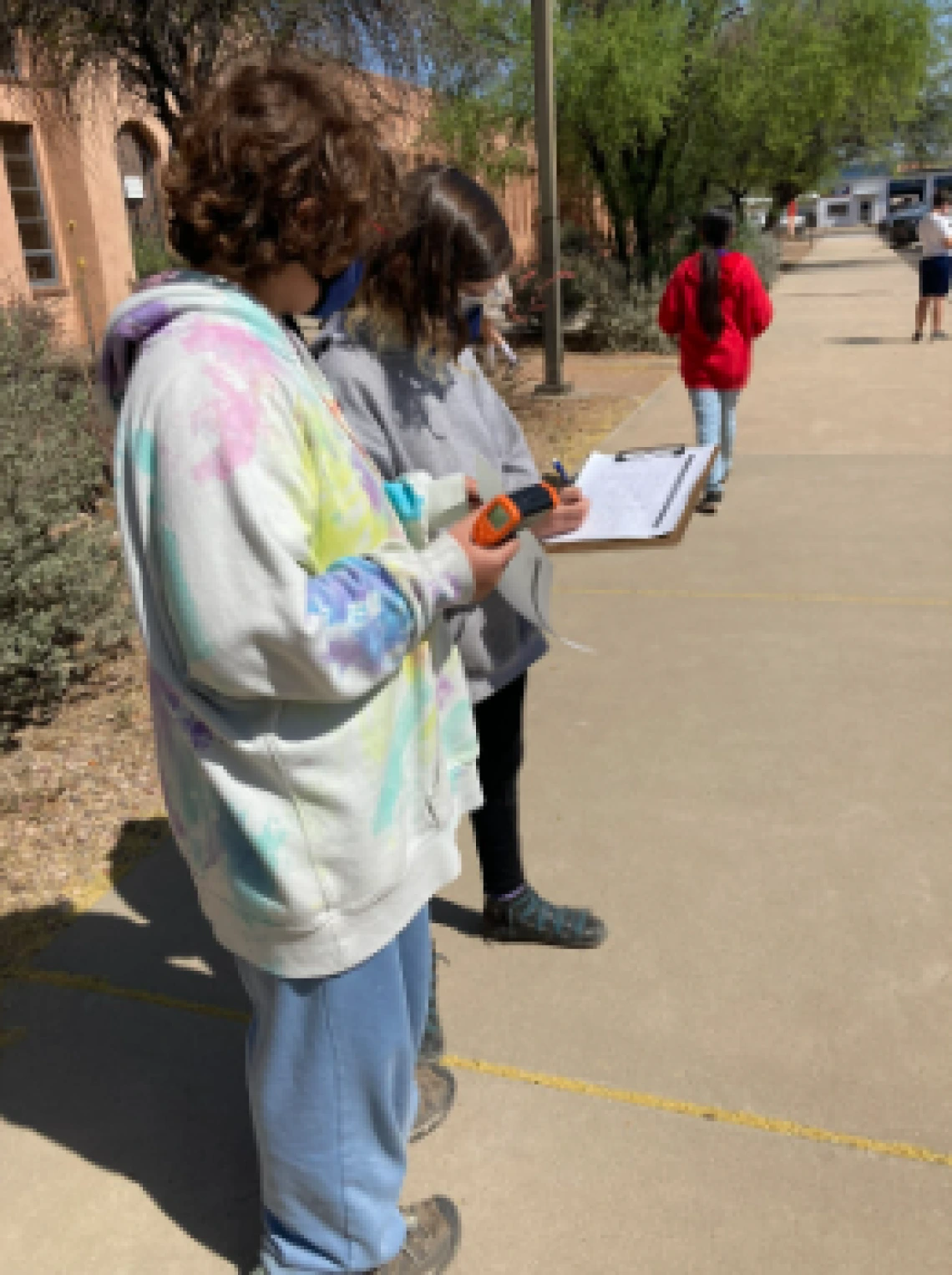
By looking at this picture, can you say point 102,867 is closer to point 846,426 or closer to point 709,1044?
point 709,1044

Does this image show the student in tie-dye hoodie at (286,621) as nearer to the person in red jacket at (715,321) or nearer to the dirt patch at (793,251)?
the person in red jacket at (715,321)

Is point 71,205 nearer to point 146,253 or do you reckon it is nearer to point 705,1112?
point 146,253

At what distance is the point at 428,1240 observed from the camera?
1875mm

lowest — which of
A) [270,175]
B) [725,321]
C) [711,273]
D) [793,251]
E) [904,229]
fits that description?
[793,251]

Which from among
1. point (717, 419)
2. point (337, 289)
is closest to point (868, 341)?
point (717, 419)

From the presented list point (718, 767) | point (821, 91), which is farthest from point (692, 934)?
point (821, 91)

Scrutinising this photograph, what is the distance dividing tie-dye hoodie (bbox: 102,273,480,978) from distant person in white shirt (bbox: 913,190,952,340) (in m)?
12.9

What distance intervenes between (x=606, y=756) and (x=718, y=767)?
375 millimetres

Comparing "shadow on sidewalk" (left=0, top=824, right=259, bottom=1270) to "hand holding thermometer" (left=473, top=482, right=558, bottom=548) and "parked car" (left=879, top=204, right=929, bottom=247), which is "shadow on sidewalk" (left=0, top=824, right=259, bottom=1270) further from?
"parked car" (left=879, top=204, right=929, bottom=247)

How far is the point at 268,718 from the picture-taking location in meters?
1.33

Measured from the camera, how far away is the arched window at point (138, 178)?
57.2 ft

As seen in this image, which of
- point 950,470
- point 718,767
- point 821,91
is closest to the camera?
Answer: point 718,767

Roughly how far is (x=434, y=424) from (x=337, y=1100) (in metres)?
1.25

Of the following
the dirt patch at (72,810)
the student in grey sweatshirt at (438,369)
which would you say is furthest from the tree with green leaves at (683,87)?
the student in grey sweatshirt at (438,369)
